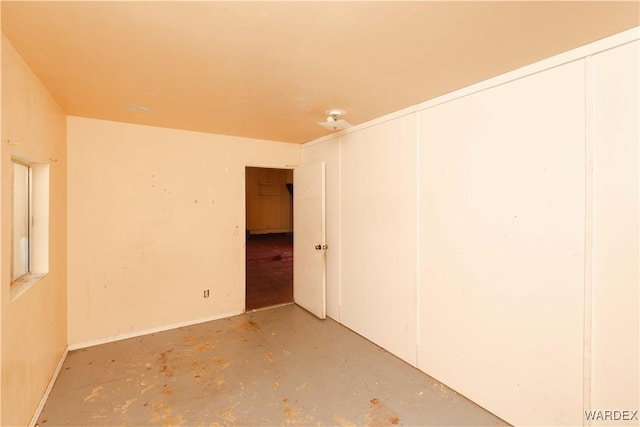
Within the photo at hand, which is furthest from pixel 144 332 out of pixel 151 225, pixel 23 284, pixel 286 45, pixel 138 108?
pixel 286 45

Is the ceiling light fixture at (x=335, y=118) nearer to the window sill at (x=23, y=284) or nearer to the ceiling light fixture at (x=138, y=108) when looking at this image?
the ceiling light fixture at (x=138, y=108)

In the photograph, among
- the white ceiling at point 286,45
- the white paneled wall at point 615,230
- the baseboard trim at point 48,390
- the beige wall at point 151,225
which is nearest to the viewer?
the white ceiling at point 286,45

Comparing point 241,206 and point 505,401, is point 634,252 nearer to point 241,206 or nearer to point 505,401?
point 505,401

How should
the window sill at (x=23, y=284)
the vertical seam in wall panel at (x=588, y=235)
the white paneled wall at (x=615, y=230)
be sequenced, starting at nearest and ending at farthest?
the white paneled wall at (x=615, y=230) → the vertical seam in wall panel at (x=588, y=235) → the window sill at (x=23, y=284)

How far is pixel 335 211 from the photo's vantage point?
343 cm

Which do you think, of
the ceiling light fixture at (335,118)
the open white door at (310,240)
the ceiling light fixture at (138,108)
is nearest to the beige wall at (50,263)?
the ceiling light fixture at (138,108)

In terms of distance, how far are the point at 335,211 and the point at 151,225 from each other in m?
2.06

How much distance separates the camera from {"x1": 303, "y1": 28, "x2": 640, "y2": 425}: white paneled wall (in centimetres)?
144

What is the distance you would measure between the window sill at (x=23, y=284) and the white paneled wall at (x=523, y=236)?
8.59ft

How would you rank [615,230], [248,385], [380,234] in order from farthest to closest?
[380,234] < [248,385] < [615,230]

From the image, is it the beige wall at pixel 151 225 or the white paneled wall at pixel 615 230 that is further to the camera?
the beige wall at pixel 151 225

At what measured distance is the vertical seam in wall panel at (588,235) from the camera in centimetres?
151

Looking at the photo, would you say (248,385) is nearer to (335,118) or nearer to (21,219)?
(21,219)

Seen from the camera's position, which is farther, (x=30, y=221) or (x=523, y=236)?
(x=30, y=221)
